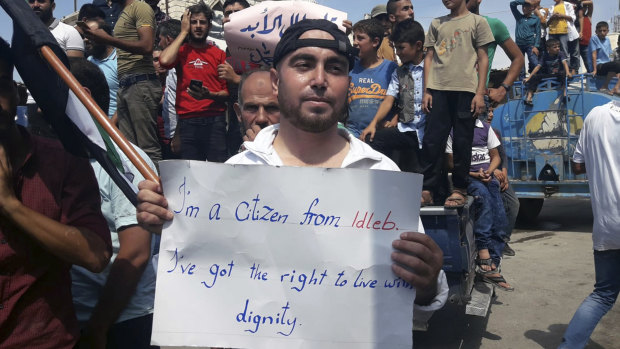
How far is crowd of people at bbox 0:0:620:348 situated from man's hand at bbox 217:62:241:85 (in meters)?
Answer: 0.01

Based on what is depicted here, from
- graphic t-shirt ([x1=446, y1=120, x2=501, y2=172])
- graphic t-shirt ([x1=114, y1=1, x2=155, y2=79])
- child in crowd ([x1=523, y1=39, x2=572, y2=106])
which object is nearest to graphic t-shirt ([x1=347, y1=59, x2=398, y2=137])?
graphic t-shirt ([x1=446, y1=120, x2=501, y2=172])

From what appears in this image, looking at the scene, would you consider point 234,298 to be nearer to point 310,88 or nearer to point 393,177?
point 393,177

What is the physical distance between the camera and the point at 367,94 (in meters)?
5.39

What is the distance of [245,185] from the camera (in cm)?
165

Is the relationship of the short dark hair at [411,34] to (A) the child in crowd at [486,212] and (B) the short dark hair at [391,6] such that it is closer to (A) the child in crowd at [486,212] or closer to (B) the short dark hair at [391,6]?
(A) the child in crowd at [486,212]

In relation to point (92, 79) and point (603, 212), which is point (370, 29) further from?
point (92, 79)

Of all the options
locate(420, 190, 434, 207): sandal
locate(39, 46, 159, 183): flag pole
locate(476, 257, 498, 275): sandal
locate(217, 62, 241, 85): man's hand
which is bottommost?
locate(476, 257, 498, 275): sandal

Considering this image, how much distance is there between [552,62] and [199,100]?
789 centimetres

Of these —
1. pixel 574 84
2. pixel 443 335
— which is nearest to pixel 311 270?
pixel 443 335

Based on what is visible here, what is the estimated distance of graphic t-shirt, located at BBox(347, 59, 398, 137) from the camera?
17.6ft

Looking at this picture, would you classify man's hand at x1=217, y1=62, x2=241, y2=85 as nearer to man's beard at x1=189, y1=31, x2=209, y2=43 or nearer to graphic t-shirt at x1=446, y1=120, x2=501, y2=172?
man's beard at x1=189, y1=31, x2=209, y2=43

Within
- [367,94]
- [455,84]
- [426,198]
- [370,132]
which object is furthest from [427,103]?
[426,198]

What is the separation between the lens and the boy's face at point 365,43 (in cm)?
543

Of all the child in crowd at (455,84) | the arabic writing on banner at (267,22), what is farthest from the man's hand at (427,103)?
the arabic writing on banner at (267,22)
